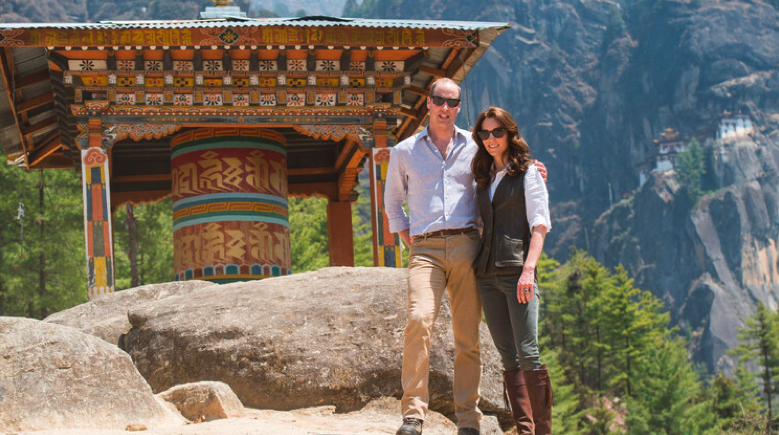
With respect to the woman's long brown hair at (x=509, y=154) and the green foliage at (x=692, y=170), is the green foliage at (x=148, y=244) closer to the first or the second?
the woman's long brown hair at (x=509, y=154)

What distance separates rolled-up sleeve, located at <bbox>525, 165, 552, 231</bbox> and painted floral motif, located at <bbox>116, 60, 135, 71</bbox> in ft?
33.2

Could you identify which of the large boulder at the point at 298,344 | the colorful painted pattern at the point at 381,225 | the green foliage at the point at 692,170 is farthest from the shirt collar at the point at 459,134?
the green foliage at the point at 692,170

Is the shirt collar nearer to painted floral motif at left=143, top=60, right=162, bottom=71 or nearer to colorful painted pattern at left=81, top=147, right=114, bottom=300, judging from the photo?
colorful painted pattern at left=81, top=147, right=114, bottom=300

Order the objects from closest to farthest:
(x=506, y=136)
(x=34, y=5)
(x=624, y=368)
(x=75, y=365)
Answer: (x=506, y=136) → (x=75, y=365) → (x=624, y=368) → (x=34, y=5)

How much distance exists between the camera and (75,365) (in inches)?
281

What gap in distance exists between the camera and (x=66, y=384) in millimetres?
6996

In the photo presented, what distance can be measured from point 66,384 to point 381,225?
860 cm

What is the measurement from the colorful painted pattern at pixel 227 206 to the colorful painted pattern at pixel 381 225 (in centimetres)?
202

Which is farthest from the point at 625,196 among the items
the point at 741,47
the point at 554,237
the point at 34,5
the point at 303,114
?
the point at 303,114

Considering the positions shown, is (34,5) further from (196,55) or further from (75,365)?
(75,365)

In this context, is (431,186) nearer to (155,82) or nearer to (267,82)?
(267,82)

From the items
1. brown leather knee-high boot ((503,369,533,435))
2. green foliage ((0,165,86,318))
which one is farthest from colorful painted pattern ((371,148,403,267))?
green foliage ((0,165,86,318))

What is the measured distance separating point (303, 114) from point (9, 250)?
15.9m

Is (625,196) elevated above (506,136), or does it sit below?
above
